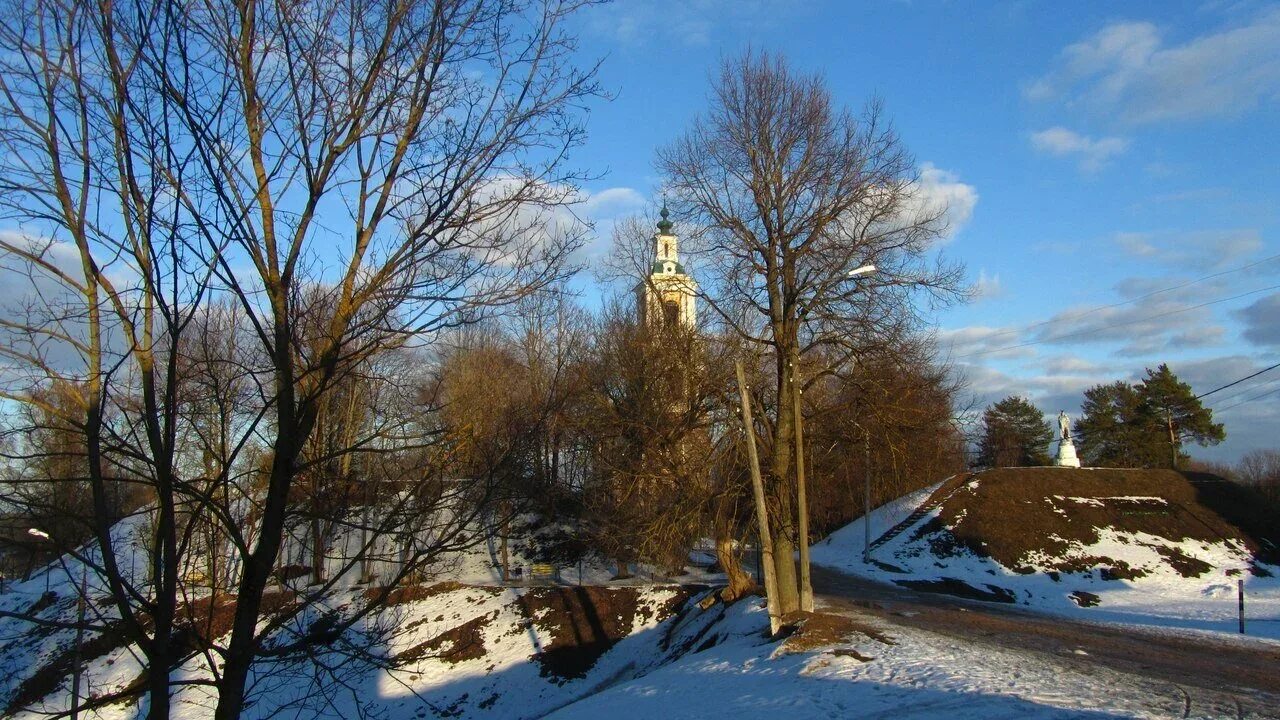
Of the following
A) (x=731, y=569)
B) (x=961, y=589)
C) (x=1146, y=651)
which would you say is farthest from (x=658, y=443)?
(x=961, y=589)

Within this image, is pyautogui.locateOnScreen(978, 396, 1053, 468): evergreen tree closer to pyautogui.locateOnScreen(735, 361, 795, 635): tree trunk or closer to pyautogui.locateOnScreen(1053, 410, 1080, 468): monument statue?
pyautogui.locateOnScreen(1053, 410, 1080, 468): monument statue

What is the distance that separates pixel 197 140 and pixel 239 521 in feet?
6.00

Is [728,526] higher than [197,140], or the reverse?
[197,140]

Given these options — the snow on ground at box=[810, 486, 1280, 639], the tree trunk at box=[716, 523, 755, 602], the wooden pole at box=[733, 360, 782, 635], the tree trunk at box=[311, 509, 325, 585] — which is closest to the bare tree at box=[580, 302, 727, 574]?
the tree trunk at box=[716, 523, 755, 602]

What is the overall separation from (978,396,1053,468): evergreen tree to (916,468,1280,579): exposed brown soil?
14.9 meters

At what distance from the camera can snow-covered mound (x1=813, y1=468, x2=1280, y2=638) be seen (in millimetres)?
27188

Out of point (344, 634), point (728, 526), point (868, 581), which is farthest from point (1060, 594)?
point (344, 634)

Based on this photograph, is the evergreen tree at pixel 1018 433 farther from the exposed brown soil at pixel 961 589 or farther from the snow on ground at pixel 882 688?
the snow on ground at pixel 882 688

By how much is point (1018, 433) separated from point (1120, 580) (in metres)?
29.5

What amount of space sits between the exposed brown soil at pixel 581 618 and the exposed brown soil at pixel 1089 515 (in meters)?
15.4

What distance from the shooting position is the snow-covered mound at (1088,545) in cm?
2719

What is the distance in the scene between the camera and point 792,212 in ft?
51.5

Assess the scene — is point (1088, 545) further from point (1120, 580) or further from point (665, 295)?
point (665, 295)

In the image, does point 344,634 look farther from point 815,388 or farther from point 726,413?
point 815,388
